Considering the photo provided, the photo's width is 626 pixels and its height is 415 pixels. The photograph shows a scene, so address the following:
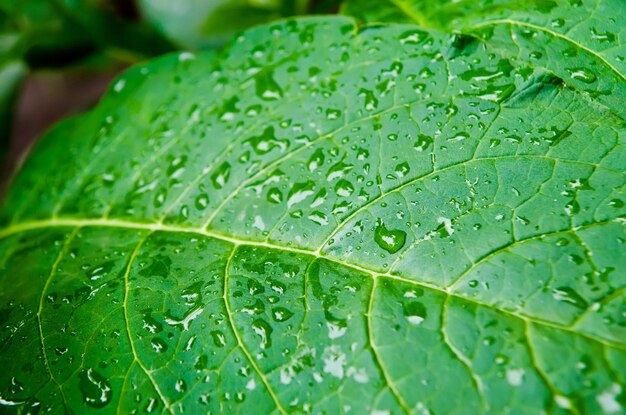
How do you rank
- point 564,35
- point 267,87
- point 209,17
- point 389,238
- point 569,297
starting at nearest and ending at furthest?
1. point 569,297
2. point 389,238
3. point 564,35
4. point 267,87
5. point 209,17

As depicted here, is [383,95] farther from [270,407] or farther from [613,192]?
[270,407]

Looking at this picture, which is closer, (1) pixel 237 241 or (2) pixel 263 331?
(2) pixel 263 331

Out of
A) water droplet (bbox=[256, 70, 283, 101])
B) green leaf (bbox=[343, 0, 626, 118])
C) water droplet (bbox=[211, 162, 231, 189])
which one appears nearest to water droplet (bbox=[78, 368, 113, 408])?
water droplet (bbox=[211, 162, 231, 189])

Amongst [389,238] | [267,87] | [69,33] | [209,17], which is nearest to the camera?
[389,238]

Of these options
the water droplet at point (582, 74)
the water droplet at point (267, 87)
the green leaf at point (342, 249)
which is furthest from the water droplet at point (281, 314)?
the water droplet at point (582, 74)

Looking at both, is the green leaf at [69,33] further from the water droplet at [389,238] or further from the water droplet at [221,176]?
the water droplet at [389,238]

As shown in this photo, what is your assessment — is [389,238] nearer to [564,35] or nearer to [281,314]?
[281,314]

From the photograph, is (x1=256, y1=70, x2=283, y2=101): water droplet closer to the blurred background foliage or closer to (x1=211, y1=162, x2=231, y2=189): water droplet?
(x1=211, y1=162, x2=231, y2=189): water droplet

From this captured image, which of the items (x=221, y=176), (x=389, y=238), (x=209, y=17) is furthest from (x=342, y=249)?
(x=209, y=17)

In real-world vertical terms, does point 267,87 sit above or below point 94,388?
above
